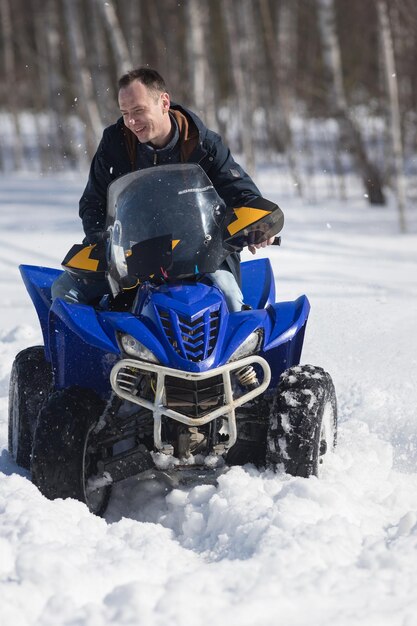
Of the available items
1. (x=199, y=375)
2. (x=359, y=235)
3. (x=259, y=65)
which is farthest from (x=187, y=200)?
(x=259, y=65)

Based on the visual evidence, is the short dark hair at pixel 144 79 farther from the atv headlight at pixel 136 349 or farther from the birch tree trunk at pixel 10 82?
the birch tree trunk at pixel 10 82

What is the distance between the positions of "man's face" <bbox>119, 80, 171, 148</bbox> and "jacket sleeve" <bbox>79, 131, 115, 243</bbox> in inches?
11.9

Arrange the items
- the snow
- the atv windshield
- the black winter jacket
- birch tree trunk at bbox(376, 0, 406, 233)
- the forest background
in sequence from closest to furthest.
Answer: the snow < the atv windshield < the black winter jacket < birch tree trunk at bbox(376, 0, 406, 233) < the forest background

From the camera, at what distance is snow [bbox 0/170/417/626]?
2877 millimetres

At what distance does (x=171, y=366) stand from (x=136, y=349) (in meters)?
0.18

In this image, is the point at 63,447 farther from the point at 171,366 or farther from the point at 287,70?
the point at 287,70

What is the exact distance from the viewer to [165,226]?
432 centimetres

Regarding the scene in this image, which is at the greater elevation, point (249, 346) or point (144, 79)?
point (144, 79)

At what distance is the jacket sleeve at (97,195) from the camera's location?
15.4ft

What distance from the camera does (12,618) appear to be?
2.78 metres

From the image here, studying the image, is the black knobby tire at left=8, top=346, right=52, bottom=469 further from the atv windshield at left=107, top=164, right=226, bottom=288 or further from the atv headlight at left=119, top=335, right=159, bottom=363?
the atv headlight at left=119, top=335, right=159, bottom=363

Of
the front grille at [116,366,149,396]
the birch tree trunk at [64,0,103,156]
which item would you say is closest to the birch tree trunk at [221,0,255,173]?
the birch tree trunk at [64,0,103,156]

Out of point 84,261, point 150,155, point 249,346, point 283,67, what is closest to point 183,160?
point 150,155

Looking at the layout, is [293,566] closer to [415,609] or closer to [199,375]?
[415,609]
